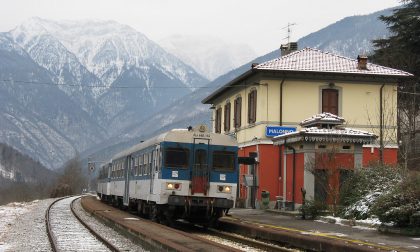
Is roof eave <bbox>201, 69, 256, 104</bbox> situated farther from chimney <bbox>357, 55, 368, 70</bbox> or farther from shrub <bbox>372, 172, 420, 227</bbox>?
shrub <bbox>372, 172, 420, 227</bbox>

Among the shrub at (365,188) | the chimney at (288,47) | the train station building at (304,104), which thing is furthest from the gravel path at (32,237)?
the chimney at (288,47)

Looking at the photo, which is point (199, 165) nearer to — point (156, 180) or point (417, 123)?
point (156, 180)

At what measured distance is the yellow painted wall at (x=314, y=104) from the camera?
32.6m

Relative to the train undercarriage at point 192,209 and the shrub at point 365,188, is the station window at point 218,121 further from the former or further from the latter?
the train undercarriage at point 192,209

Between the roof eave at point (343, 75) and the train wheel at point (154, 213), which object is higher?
the roof eave at point (343, 75)


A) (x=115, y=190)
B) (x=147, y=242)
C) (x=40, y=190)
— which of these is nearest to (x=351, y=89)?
(x=115, y=190)

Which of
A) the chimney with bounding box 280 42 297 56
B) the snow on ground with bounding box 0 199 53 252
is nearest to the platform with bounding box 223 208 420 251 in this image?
the snow on ground with bounding box 0 199 53 252

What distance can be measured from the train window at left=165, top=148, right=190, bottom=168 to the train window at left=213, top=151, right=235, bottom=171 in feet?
3.12

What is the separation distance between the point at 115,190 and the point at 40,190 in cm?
8511

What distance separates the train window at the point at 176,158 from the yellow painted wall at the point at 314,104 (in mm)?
12496

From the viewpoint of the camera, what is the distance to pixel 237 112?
122 feet

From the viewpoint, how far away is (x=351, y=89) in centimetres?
3372

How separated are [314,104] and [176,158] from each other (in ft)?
48.6

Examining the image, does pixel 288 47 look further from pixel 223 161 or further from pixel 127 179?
pixel 223 161
